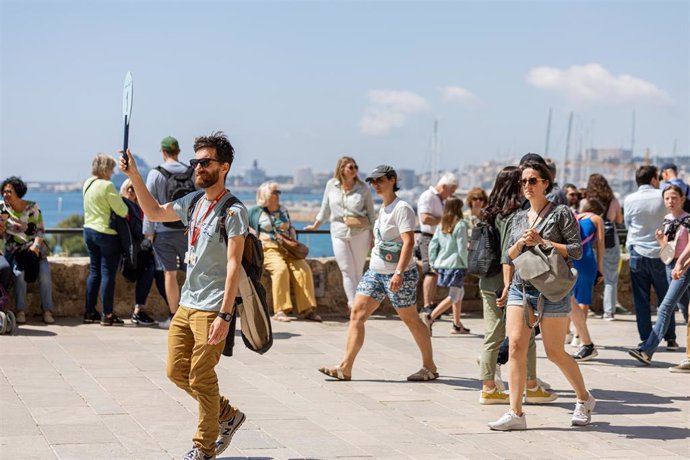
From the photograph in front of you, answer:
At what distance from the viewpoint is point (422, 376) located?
29.6 feet

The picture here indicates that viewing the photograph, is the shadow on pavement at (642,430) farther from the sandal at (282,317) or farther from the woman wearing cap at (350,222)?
the sandal at (282,317)

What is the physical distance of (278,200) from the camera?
40.7 feet

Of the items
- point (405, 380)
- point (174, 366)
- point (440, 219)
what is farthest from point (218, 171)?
point (440, 219)

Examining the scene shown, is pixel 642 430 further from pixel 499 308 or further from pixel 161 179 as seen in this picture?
pixel 161 179

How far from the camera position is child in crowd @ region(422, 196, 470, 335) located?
1172 centimetres

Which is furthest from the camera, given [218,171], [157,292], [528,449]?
[157,292]

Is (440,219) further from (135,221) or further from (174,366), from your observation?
(174,366)

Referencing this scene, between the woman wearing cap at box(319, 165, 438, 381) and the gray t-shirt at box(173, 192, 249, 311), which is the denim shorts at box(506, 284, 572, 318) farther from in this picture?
the gray t-shirt at box(173, 192, 249, 311)

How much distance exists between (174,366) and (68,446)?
0.90 meters

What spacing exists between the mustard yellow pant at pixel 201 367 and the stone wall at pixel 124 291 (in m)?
5.71

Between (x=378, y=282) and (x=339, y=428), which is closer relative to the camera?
(x=339, y=428)

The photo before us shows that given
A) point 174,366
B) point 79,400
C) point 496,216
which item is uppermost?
point 496,216

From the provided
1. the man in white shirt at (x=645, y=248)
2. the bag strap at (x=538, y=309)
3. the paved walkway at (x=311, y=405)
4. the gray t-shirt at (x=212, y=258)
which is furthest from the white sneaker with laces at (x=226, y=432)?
the man in white shirt at (x=645, y=248)

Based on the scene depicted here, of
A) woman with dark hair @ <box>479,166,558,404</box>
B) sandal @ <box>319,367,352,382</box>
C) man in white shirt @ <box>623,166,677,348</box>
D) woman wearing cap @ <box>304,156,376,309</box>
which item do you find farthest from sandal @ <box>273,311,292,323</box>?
woman with dark hair @ <box>479,166,558,404</box>
